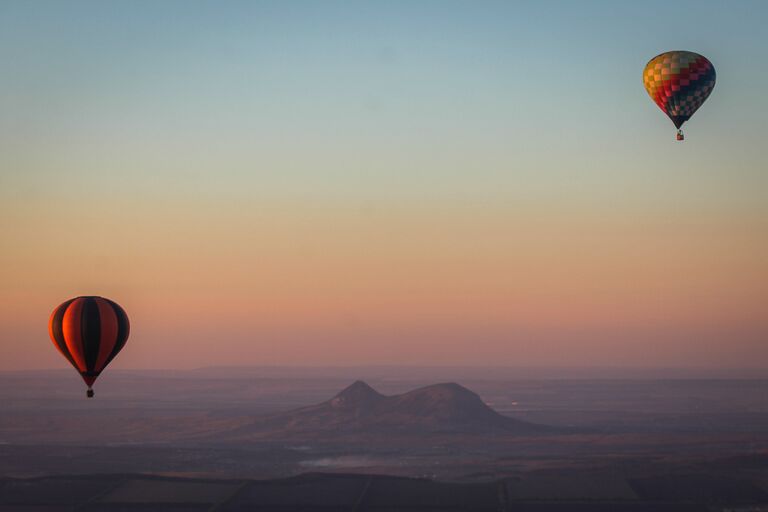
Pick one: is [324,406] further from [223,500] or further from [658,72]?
[658,72]

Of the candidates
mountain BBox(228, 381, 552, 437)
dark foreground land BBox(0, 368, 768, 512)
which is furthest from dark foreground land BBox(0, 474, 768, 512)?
mountain BBox(228, 381, 552, 437)

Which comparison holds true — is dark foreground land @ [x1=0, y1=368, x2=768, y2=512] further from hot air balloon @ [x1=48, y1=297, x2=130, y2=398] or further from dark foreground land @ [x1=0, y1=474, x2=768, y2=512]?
hot air balloon @ [x1=48, y1=297, x2=130, y2=398]

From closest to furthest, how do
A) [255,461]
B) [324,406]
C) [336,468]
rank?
[336,468], [255,461], [324,406]

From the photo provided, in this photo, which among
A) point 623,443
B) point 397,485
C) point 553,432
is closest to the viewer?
point 397,485

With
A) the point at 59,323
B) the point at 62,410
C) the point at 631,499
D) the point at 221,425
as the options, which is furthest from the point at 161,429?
the point at 59,323

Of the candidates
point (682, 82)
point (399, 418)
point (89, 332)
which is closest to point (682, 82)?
point (682, 82)

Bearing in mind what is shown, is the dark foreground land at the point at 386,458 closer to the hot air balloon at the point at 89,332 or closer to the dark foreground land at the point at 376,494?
the dark foreground land at the point at 376,494

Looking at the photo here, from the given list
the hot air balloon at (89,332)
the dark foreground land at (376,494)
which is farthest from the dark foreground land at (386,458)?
the hot air balloon at (89,332)
